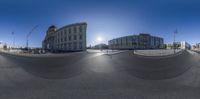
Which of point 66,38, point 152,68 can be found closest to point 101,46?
point 66,38

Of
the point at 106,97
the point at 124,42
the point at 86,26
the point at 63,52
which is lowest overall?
the point at 106,97

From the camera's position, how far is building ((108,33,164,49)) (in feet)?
14.8

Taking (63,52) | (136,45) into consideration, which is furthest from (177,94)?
(63,52)

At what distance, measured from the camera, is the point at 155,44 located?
178 inches

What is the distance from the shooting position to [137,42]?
14.7 ft

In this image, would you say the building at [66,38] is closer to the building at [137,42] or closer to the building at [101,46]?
the building at [101,46]

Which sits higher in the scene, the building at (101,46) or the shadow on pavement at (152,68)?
the building at (101,46)

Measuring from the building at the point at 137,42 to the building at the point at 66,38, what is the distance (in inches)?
33.1

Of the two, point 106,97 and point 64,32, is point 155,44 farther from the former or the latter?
point 64,32

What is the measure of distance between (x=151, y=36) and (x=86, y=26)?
1.79 m

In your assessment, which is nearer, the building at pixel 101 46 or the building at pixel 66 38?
the building at pixel 66 38

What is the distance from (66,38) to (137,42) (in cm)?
193

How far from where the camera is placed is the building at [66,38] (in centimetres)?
429

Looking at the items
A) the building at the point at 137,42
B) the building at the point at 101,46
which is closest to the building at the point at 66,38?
the building at the point at 101,46
